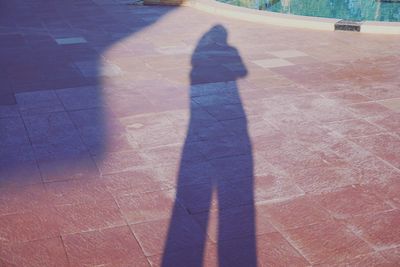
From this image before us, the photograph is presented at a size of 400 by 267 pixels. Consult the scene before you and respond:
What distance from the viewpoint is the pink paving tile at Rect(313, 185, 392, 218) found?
420cm

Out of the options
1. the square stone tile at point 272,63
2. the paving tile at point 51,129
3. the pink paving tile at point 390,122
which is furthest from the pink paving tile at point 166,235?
the square stone tile at point 272,63

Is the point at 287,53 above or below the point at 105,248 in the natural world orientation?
above

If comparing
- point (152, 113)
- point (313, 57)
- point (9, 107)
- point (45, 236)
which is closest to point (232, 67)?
point (313, 57)

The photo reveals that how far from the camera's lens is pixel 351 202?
171 inches

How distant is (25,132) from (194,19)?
7.16 metres

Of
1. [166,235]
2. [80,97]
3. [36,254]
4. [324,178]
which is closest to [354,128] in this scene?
[324,178]

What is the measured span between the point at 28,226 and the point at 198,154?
74.6 inches

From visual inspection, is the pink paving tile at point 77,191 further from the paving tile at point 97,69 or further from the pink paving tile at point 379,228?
the paving tile at point 97,69

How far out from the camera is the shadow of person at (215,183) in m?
3.70

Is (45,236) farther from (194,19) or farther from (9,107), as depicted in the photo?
(194,19)

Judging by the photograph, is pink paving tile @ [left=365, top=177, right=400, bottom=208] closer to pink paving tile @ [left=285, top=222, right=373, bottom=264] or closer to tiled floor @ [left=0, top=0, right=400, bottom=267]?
tiled floor @ [left=0, top=0, right=400, bottom=267]

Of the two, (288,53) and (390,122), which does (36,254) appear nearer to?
(390,122)

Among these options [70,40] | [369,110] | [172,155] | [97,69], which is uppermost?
[70,40]

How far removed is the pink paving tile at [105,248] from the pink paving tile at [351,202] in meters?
1.66
